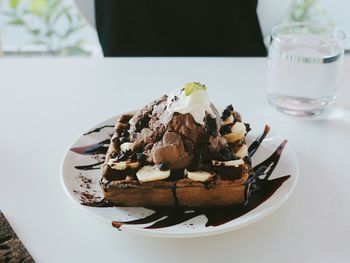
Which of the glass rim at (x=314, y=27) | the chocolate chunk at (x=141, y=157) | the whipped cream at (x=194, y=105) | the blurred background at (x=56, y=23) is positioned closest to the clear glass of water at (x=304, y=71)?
the glass rim at (x=314, y=27)

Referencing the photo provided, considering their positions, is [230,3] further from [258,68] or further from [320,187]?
[320,187]

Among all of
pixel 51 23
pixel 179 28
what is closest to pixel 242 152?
pixel 179 28

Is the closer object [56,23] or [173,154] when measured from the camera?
[173,154]

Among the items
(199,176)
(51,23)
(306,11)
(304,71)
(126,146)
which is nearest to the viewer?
(199,176)

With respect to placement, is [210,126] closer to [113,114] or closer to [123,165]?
[123,165]

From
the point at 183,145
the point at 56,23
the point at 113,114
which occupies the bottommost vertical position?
the point at 56,23

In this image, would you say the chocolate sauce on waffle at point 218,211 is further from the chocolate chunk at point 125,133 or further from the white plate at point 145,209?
the chocolate chunk at point 125,133

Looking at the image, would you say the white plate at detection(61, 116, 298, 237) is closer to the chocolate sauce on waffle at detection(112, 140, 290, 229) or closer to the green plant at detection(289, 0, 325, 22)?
the chocolate sauce on waffle at detection(112, 140, 290, 229)

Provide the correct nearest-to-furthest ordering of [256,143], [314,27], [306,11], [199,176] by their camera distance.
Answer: [199,176] < [256,143] < [314,27] < [306,11]

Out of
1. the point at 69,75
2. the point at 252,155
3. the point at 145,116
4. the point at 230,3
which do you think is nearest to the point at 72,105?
the point at 69,75
